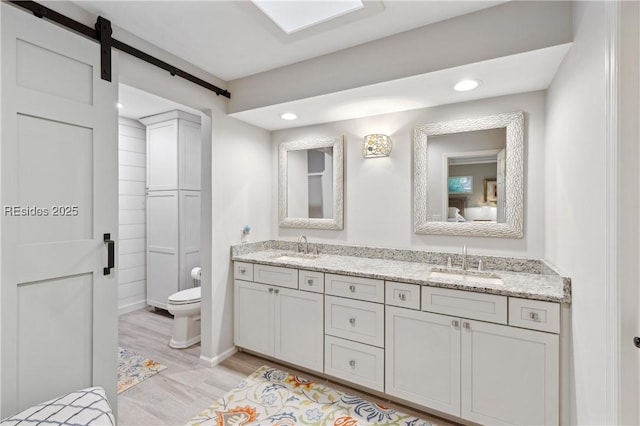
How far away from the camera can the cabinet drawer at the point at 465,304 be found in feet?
5.54

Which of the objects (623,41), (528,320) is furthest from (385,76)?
(528,320)

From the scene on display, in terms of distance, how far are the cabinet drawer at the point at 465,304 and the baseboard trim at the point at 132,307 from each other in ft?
11.8

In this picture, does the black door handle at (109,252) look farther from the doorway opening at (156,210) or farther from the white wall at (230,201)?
the doorway opening at (156,210)

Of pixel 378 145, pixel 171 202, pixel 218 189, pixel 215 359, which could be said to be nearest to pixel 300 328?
pixel 215 359

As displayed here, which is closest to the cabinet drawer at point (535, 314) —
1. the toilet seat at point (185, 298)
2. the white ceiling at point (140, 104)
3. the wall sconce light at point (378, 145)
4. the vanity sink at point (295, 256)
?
the wall sconce light at point (378, 145)

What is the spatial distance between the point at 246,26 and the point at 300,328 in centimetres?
218

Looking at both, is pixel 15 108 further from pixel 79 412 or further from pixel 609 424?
pixel 609 424

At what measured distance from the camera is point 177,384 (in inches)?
89.0

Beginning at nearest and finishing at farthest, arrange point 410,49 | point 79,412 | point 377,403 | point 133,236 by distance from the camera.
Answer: point 79,412
point 410,49
point 377,403
point 133,236

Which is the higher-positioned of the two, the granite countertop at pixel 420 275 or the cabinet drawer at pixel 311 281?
the granite countertop at pixel 420 275

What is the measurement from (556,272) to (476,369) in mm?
756

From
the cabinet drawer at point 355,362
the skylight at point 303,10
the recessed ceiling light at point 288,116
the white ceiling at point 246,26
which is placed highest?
the skylight at point 303,10

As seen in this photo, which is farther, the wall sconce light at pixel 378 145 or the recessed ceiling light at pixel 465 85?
the wall sconce light at pixel 378 145

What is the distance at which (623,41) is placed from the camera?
99 cm
